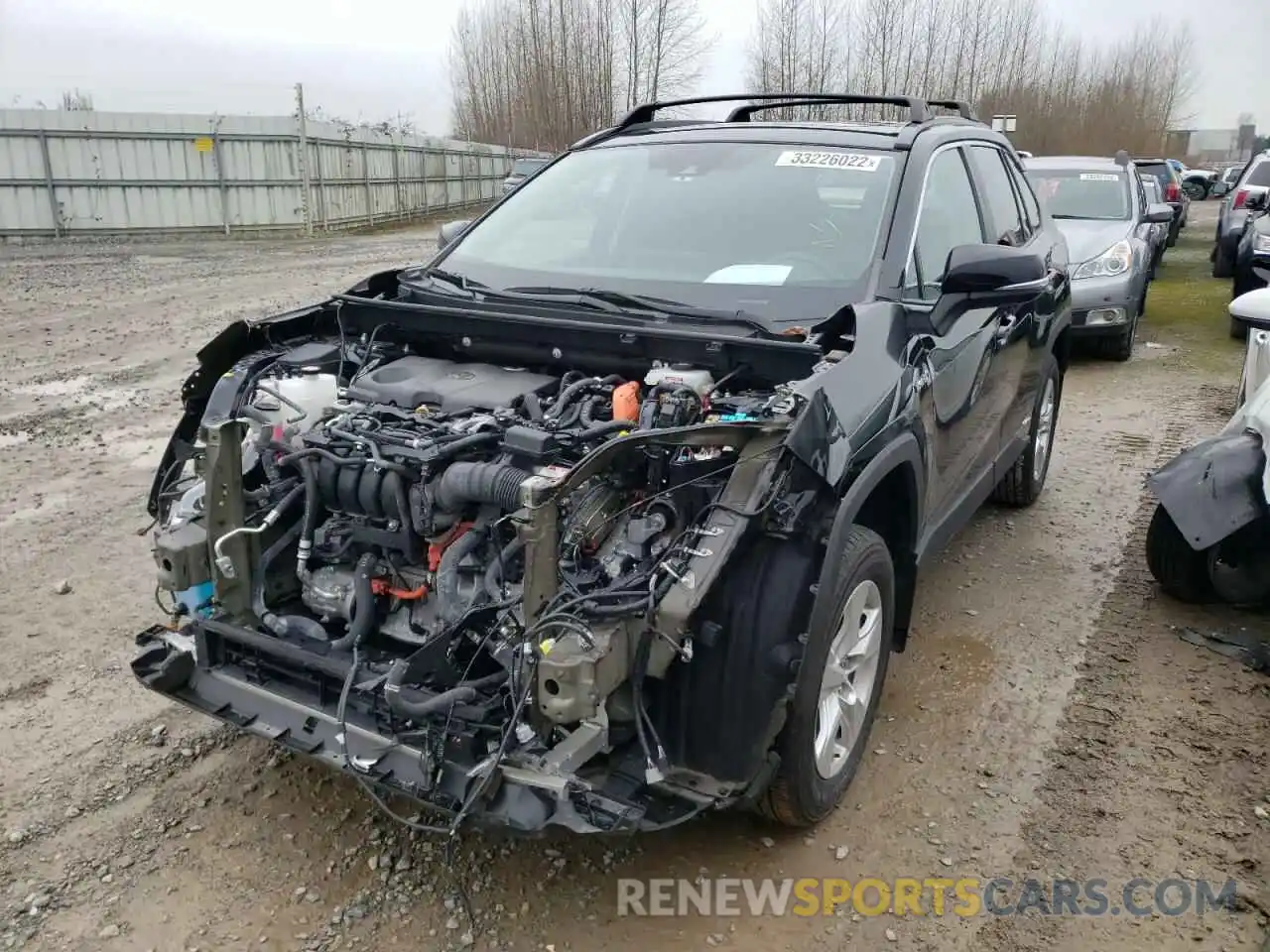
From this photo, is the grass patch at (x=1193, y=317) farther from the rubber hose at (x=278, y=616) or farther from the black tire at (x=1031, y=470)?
the rubber hose at (x=278, y=616)

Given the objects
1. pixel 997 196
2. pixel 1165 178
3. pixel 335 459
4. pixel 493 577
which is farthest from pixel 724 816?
pixel 1165 178

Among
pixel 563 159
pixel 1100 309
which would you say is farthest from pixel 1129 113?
pixel 563 159

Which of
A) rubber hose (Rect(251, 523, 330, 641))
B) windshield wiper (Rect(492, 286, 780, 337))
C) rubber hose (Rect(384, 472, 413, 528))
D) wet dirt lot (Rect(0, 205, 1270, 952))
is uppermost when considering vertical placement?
windshield wiper (Rect(492, 286, 780, 337))

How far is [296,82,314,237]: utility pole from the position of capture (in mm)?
21125

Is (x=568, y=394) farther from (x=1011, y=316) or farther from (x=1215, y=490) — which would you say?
(x=1215, y=490)

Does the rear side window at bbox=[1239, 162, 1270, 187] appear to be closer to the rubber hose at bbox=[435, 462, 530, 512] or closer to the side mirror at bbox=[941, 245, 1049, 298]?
the side mirror at bbox=[941, 245, 1049, 298]

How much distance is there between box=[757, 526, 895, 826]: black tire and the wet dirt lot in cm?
16

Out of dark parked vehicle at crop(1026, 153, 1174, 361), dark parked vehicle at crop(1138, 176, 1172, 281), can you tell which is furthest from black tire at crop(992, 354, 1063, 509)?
dark parked vehicle at crop(1138, 176, 1172, 281)

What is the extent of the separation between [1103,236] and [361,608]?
8739 mm

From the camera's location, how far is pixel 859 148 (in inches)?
154

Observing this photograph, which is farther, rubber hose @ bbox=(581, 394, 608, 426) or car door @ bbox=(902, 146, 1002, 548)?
car door @ bbox=(902, 146, 1002, 548)

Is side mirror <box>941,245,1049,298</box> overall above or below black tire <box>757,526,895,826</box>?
above

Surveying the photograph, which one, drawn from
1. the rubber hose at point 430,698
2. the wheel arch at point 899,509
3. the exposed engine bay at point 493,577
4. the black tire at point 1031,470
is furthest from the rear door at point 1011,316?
the rubber hose at point 430,698

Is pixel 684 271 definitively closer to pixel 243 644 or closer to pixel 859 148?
pixel 859 148
